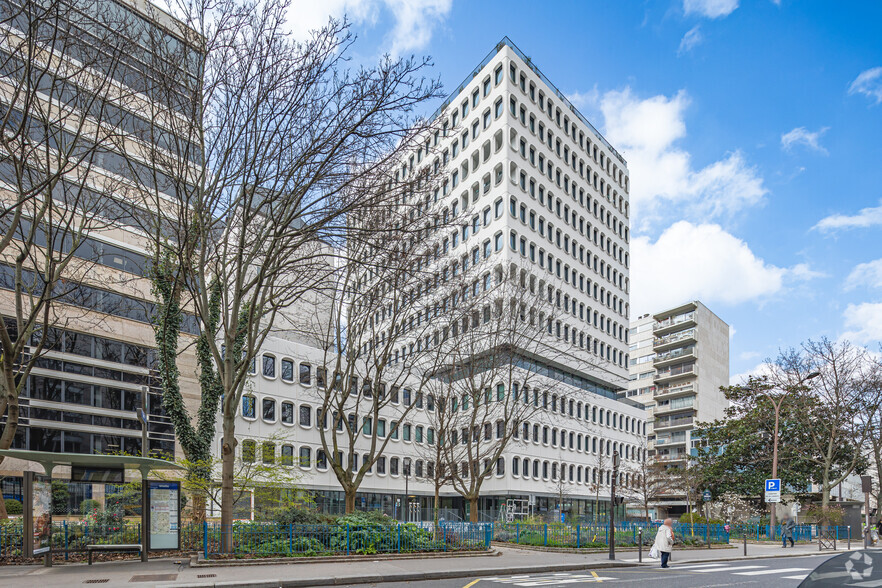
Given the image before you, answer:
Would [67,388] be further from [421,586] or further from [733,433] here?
[733,433]

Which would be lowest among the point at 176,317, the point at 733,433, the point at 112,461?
the point at 733,433

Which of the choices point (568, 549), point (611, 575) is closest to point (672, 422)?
point (568, 549)

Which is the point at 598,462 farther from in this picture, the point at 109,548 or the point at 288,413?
the point at 109,548

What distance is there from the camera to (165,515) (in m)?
17.1

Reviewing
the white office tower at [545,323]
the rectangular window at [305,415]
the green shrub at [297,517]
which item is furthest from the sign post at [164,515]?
the rectangular window at [305,415]

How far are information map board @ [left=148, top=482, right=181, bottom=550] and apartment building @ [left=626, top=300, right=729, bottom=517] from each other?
79616 millimetres

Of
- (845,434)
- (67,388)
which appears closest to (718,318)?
(845,434)

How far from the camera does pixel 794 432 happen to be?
53.2 metres

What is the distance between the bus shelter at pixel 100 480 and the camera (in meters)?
15.0

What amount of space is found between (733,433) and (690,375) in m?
35.8

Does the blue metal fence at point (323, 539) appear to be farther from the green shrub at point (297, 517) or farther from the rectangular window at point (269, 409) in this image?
the rectangular window at point (269, 409)

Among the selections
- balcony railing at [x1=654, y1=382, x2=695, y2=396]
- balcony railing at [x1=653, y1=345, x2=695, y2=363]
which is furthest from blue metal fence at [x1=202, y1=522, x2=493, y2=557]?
balcony railing at [x1=653, y1=345, x2=695, y2=363]

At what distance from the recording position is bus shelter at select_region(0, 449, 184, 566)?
591 inches

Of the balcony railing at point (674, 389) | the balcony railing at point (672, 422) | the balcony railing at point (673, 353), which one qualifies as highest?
the balcony railing at point (673, 353)
